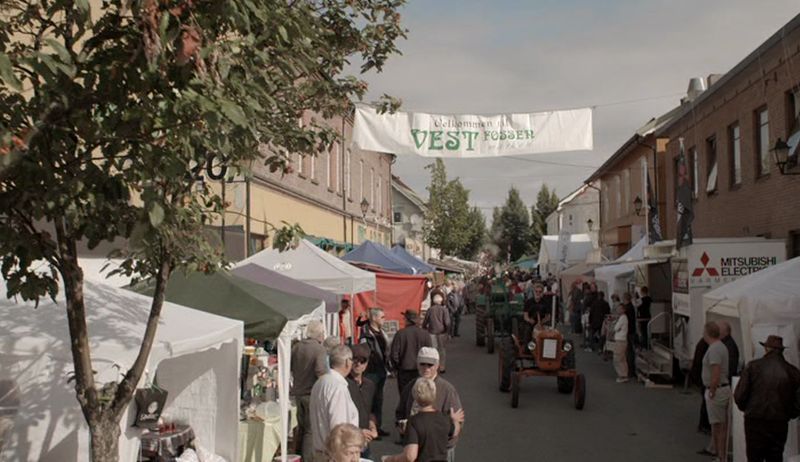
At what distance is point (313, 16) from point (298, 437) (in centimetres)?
511

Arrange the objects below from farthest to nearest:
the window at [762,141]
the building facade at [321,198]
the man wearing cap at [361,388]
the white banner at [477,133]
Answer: the building facade at [321,198] < the window at [762,141] < the white banner at [477,133] < the man wearing cap at [361,388]

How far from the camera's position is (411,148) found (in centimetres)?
1201

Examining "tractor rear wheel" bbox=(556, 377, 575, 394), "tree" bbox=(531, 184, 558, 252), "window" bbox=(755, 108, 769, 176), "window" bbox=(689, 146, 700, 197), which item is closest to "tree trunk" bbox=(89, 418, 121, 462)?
"tractor rear wheel" bbox=(556, 377, 575, 394)

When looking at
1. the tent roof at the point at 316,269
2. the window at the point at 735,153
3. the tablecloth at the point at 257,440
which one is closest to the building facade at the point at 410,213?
the window at the point at 735,153

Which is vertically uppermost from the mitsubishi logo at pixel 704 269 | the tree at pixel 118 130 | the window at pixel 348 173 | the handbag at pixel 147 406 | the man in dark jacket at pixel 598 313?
the window at pixel 348 173

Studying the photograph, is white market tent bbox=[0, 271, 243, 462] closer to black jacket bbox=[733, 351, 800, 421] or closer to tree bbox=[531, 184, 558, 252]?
black jacket bbox=[733, 351, 800, 421]

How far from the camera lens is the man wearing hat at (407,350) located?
11.1 metres

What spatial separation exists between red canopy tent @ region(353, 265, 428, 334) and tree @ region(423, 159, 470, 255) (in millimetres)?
40673

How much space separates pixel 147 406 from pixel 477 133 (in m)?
7.02

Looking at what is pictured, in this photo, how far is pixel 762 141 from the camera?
17422 mm

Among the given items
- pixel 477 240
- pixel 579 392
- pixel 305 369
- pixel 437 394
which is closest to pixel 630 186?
pixel 579 392

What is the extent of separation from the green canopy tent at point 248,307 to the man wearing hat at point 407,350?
2.18 m

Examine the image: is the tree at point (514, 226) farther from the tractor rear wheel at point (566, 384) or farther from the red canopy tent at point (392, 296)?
the tractor rear wheel at point (566, 384)

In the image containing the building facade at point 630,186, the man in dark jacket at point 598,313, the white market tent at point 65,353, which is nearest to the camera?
the white market tent at point 65,353
